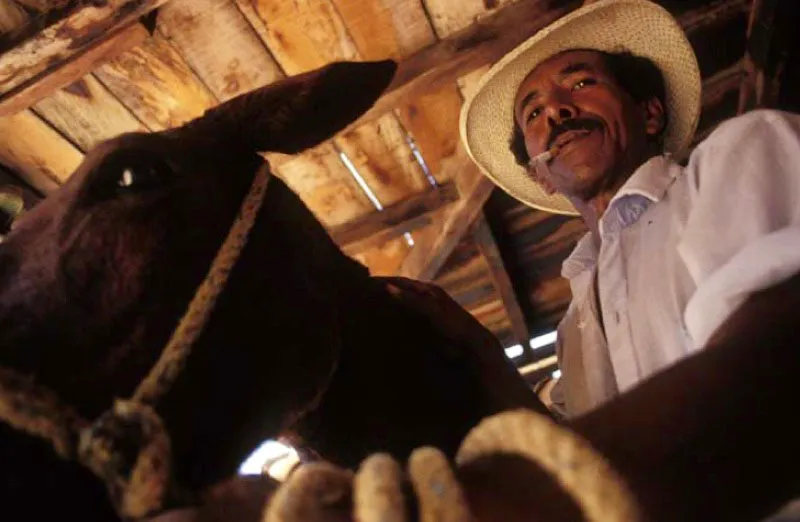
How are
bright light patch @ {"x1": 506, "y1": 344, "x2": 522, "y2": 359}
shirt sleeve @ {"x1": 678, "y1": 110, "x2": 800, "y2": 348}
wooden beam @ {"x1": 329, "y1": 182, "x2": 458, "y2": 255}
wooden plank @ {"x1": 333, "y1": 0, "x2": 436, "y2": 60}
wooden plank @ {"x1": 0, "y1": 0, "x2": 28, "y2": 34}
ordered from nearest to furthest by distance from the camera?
1. shirt sleeve @ {"x1": 678, "y1": 110, "x2": 800, "y2": 348}
2. wooden plank @ {"x1": 0, "y1": 0, "x2": 28, "y2": 34}
3. wooden plank @ {"x1": 333, "y1": 0, "x2": 436, "y2": 60}
4. wooden beam @ {"x1": 329, "y1": 182, "x2": 458, "y2": 255}
5. bright light patch @ {"x1": 506, "y1": 344, "x2": 522, "y2": 359}

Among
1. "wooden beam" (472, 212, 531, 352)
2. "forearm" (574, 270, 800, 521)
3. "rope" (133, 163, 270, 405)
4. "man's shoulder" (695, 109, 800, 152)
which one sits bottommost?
"wooden beam" (472, 212, 531, 352)

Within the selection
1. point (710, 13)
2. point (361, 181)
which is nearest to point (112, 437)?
point (361, 181)

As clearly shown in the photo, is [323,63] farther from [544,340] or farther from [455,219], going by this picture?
→ [544,340]

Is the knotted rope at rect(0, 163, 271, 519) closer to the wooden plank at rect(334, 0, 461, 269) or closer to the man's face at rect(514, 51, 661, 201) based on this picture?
the man's face at rect(514, 51, 661, 201)

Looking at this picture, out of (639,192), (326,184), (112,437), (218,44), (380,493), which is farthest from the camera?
(326,184)

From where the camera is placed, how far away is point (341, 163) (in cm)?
261

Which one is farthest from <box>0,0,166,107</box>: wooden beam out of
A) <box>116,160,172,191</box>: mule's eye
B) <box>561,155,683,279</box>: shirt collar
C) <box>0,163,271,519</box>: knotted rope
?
<box>0,163,271,519</box>: knotted rope

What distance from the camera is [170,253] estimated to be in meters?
0.73

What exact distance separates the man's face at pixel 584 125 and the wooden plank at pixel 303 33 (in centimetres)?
70

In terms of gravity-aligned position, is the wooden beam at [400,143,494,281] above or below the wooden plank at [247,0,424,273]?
below

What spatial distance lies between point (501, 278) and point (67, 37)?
2.18 meters

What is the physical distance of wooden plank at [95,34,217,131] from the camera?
2.08m

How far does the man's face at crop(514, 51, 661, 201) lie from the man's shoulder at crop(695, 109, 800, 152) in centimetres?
55

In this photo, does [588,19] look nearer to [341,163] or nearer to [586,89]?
[586,89]
